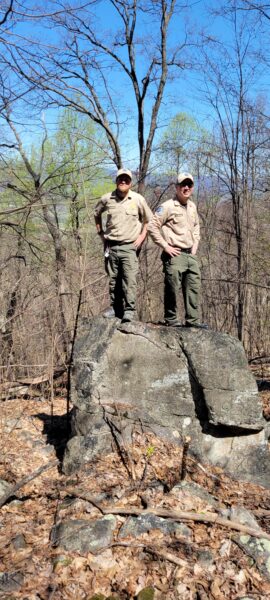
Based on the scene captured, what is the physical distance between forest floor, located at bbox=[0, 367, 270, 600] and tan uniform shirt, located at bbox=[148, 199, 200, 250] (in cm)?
216

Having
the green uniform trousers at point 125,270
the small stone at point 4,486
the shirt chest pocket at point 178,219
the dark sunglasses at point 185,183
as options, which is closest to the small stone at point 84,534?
the small stone at point 4,486

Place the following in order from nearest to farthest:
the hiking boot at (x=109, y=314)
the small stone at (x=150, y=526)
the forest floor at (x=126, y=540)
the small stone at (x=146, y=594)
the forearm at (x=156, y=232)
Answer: the small stone at (x=146, y=594), the forest floor at (x=126, y=540), the small stone at (x=150, y=526), the forearm at (x=156, y=232), the hiking boot at (x=109, y=314)

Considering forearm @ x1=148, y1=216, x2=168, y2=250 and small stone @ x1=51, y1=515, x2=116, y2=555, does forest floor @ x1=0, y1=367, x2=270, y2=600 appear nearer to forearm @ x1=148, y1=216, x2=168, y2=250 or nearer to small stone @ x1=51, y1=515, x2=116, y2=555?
small stone @ x1=51, y1=515, x2=116, y2=555

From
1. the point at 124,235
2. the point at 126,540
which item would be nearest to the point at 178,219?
the point at 124,235

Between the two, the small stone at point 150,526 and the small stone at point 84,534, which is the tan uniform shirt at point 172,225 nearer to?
the small stone at point 150,526

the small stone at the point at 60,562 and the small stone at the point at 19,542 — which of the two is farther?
the small stone at the point at 19,542

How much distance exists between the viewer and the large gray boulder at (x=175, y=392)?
17.0 ft

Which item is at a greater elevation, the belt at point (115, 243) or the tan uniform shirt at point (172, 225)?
the tan uniform shirt at point (172, 225)

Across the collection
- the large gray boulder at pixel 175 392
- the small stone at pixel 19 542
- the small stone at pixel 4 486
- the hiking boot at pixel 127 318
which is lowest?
the small stone at pixel 4 486

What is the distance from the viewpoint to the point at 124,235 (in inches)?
212

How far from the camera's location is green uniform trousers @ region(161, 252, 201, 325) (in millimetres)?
5348

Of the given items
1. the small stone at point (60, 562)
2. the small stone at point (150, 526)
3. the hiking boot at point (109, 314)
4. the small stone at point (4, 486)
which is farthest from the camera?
the hiking boot at point (109, 314)

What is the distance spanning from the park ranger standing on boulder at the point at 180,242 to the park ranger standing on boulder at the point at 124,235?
0.21 m

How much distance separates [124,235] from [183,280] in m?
0.85
